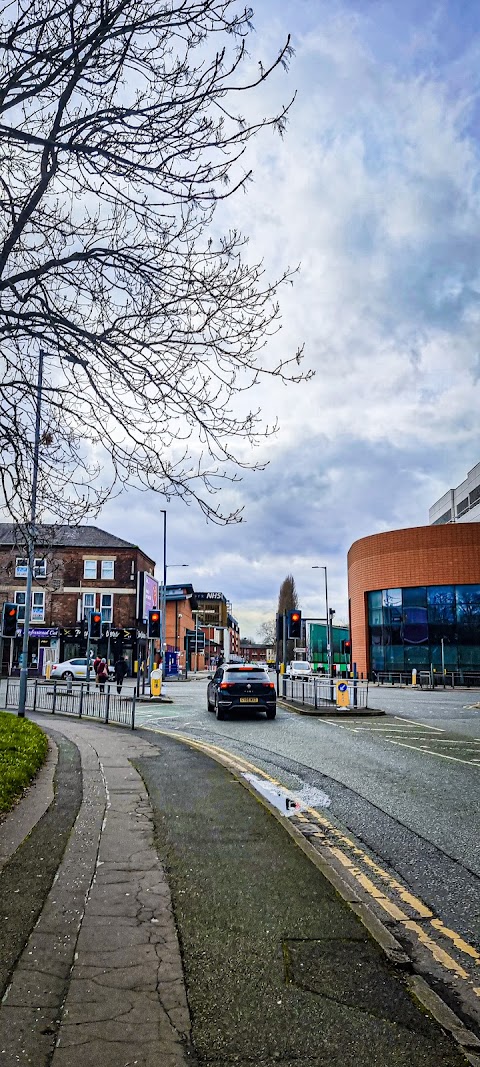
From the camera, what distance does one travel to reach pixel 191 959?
4.06 meters

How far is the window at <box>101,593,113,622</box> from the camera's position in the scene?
54.2 metres

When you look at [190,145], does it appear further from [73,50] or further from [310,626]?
[310,626]

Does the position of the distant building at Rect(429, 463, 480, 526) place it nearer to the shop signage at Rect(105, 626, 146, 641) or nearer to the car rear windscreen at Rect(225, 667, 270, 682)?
the shop signage at Rect(105, 626, 146, 641)

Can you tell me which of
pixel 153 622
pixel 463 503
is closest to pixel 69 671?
pixel 153 622

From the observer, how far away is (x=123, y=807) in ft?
26.7

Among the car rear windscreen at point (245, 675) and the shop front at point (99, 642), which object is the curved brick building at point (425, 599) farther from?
the car rear windscreen at point (245, 675)

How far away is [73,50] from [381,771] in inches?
390

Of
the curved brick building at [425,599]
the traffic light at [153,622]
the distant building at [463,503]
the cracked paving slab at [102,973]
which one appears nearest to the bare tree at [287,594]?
the distant building at [463,503]

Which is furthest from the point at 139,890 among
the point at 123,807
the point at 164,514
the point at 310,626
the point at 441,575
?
the point at 310,626

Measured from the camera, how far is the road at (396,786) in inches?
216

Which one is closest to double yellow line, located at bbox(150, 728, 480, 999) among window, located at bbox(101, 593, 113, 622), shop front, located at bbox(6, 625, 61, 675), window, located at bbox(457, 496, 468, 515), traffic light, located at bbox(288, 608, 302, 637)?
traffic light, located at bbox(288, 608, 302, 637)

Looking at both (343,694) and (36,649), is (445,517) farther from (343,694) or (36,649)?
(343,694)

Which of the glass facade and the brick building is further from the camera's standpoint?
the brick building

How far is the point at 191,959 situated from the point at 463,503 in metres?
72.6
